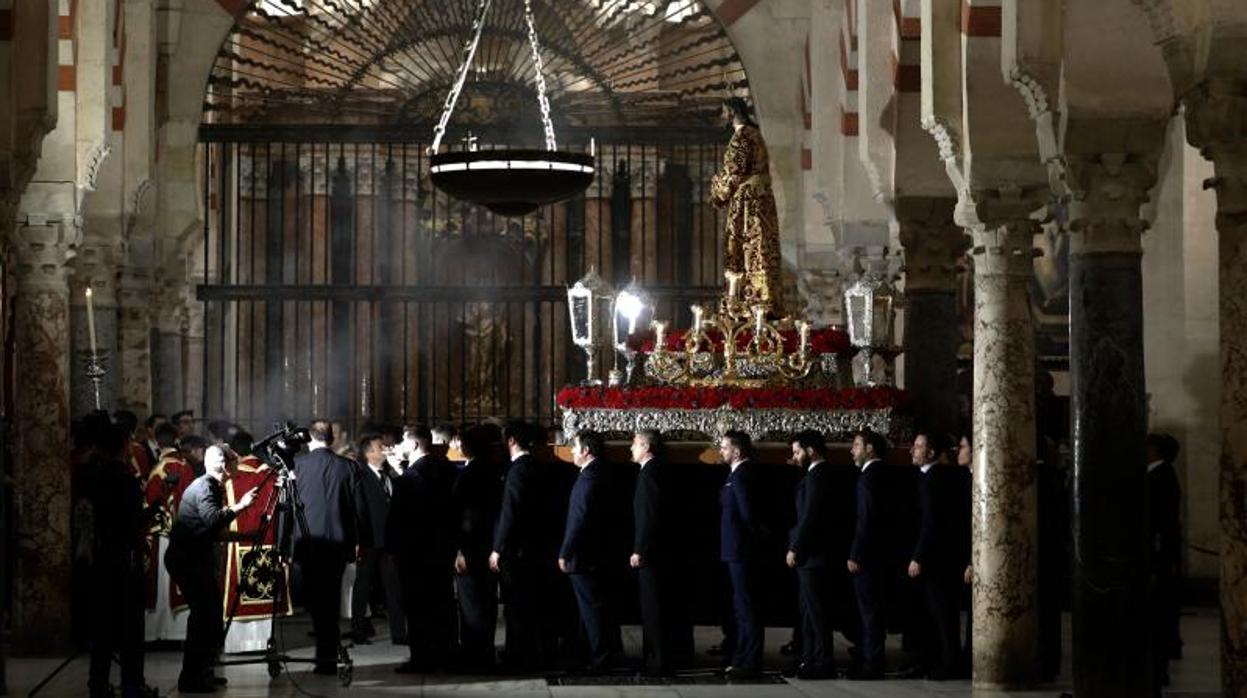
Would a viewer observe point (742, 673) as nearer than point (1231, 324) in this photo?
No

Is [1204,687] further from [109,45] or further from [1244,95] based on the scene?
[109,45]

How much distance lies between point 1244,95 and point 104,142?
856 cm

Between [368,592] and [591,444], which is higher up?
[591,444]

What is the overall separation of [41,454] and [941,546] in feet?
16.9

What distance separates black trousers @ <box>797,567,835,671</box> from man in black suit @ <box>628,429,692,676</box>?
68 cm

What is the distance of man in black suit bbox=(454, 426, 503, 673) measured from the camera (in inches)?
454

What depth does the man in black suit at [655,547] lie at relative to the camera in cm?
1105

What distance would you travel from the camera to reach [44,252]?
13219 millimetres

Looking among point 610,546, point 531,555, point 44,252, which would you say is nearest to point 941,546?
point 610,546

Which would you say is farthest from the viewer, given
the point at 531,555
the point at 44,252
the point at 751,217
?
the point at 751,217

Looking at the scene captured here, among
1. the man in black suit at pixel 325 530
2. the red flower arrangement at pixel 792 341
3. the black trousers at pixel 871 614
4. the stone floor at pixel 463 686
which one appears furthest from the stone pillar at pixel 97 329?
the black trousers at pixel 871 614

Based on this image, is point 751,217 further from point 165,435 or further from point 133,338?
point 133,338

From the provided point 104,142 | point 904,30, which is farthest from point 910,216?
point 104,142

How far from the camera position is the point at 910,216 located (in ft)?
45.1
